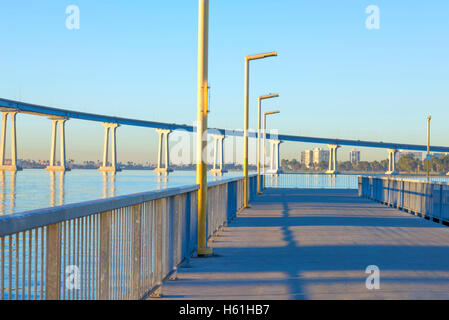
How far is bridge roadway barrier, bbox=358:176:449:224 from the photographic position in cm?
1941

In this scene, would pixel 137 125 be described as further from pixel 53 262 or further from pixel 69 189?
pixel 53 262

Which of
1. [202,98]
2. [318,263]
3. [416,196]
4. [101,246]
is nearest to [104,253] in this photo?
[101,246]

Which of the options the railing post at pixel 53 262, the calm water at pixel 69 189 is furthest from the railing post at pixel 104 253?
the calm water at pixel 69 189

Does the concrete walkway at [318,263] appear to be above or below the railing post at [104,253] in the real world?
below

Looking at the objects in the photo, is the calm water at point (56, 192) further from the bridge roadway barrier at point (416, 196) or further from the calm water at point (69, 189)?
the bridge roadway barrier at point (416, 196)

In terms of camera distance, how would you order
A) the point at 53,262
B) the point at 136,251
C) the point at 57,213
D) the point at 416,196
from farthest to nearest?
the point at 416,196 < the point at 136,251 < the point at 53,262 < the point at 57,213

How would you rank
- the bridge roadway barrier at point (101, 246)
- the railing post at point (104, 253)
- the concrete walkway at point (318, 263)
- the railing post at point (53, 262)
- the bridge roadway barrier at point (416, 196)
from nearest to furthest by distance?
the bridge roadway barrier at point (101, 246), the railing post at point (53, 262), the railing post at point (104, 253), the concrete walkway at point (318, 263), the bridge roadway barrier at point (416, 196)

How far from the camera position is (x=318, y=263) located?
10656 millimetres

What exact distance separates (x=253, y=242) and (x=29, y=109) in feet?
353

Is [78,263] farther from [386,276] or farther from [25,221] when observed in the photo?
[386,276]

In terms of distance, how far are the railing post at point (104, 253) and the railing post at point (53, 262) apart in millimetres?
1009

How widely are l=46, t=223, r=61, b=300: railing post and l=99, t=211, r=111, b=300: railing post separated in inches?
39.7

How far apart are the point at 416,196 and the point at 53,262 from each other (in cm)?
2045

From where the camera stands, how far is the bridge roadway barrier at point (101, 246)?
4285mm
